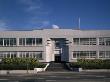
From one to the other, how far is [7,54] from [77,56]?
1649 centimetres

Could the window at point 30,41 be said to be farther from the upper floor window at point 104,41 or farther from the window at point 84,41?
the upper floor window at point 104,41

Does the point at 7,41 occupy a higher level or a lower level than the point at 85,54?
higher

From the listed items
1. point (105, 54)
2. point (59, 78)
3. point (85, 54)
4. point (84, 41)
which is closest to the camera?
point (59, 78)

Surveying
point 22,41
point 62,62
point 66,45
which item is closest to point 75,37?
point 66,45

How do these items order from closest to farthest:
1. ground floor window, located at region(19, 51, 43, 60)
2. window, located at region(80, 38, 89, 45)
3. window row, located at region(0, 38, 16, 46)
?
1. window, located at region(80, 38, 89, 45)
2. ground floor window, located at region(19, 51, 43, 60)
3. window row, located at region(0, 38, 16, 46)

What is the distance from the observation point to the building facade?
54312 millimetres

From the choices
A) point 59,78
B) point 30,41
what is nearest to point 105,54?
point 30,41

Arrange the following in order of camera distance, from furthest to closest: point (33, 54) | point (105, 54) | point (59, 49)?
point (59, 49)
point (33, 54)
point (105, 54)

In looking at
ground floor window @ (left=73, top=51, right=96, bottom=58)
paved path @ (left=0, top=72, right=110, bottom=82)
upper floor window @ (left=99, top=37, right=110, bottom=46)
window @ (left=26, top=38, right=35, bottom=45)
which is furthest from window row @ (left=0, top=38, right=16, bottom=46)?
paved path @ (left=0, top=72, right=110, bottom=82)

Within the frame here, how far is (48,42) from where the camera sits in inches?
2197

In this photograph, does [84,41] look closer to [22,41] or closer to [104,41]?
[104,41]

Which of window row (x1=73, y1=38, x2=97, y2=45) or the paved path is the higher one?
window row (x1=73, y1=38, x2=97, y2=45)

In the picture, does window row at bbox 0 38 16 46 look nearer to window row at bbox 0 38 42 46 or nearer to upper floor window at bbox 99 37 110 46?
window row at bbox 0 38 42 46

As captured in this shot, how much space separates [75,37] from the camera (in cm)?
5478
